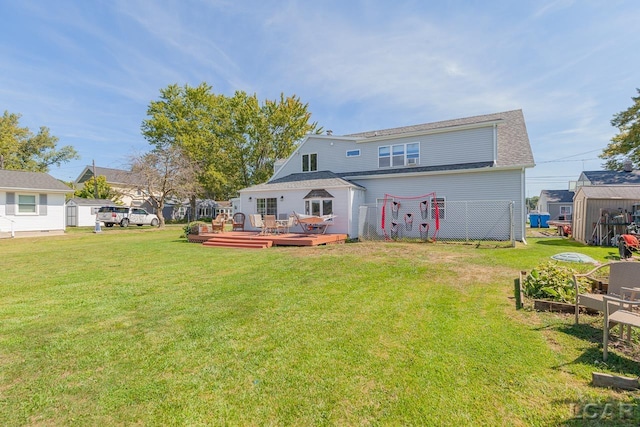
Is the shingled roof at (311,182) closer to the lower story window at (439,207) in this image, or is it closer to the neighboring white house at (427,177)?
the neighboring white house at (427,177)

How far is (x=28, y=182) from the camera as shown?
17.6 metres

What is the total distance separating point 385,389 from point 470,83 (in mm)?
15607

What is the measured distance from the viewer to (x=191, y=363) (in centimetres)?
283

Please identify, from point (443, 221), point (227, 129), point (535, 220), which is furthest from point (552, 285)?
point (227, 129)

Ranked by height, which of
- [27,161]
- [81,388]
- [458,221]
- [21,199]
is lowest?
[81,388]

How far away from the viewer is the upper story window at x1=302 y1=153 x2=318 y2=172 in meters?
18.5


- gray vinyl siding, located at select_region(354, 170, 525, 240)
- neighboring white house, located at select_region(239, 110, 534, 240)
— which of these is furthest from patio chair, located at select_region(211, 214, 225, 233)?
gray vinyl siding, located at select_region(354, 170, 525, 240)

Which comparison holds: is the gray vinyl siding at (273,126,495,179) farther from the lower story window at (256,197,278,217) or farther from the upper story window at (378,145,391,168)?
the lower story window at (256,197,278,217)

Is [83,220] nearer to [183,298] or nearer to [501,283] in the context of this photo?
[183,298]

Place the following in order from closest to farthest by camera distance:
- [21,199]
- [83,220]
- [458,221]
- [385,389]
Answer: [385,389] < [458,221] < [21,199] < [83,220]

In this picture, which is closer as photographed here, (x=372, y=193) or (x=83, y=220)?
(x=372, y=193)

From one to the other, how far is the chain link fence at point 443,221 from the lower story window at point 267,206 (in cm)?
516

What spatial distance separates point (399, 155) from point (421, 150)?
47.7 inches

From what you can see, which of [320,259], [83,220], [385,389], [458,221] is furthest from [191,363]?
[83,220]
